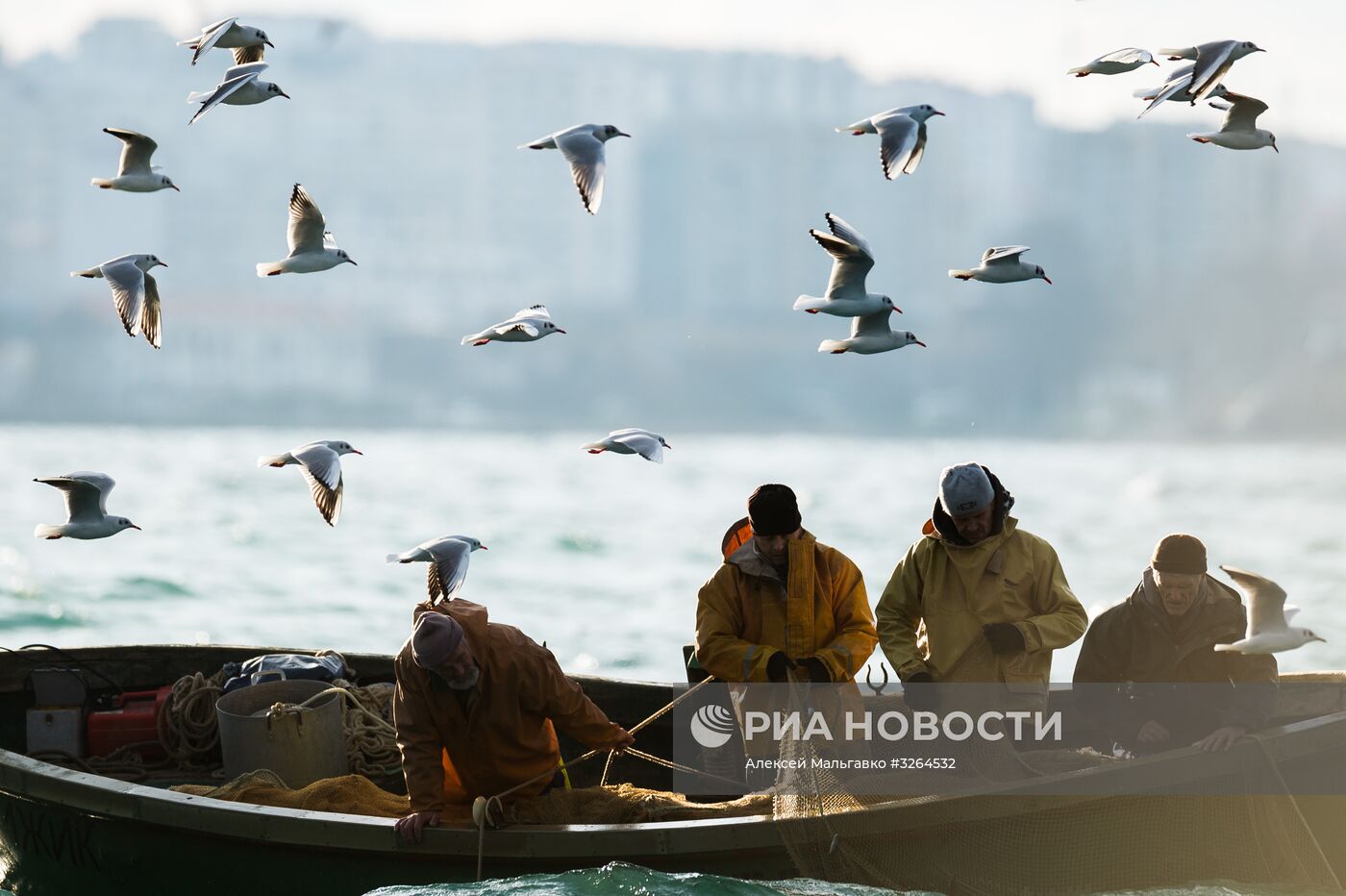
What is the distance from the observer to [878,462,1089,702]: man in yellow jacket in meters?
5.14

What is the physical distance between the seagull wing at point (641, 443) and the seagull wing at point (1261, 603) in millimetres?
2925

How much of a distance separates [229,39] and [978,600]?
5016 mm

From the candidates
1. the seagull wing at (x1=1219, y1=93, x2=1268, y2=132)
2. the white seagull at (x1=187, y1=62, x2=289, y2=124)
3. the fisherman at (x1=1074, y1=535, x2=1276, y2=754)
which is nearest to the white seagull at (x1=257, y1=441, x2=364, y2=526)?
the white seagull at (x1=187, y1=62, x2=289, y2=124)

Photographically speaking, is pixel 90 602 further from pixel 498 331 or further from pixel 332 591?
pixel 498 331

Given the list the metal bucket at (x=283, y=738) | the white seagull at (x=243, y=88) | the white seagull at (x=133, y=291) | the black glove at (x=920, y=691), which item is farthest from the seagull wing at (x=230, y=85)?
the black glove at (x=920, y=691)

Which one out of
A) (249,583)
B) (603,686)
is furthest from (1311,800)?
(249,583)

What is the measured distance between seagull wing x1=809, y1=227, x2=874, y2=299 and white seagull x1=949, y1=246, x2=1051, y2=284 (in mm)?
439

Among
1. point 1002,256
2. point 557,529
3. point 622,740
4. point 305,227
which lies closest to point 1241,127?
point 1002,256

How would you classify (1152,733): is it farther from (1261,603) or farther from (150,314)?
(150,314)

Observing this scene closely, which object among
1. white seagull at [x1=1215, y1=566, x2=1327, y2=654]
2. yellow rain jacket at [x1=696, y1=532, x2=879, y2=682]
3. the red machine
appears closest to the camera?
white seagull at [x1=1215, y1=566, x2=1327, y2=654]

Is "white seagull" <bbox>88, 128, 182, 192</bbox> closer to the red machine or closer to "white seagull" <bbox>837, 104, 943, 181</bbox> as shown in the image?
the red machine

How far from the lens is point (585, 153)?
761 cm

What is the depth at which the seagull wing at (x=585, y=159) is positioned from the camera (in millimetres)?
7457

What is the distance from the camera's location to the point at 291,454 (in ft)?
24.6
